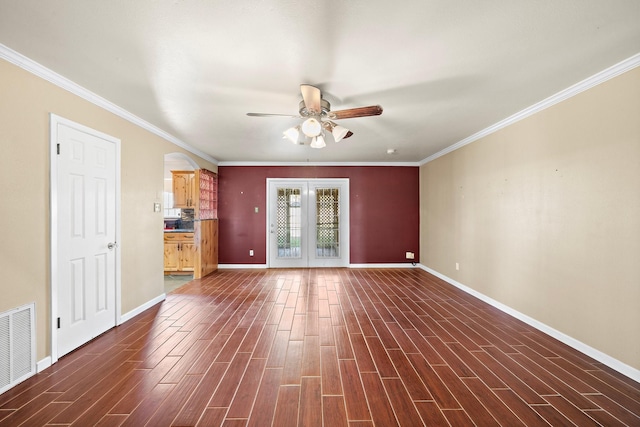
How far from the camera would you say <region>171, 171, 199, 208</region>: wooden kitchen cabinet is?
5.97 m

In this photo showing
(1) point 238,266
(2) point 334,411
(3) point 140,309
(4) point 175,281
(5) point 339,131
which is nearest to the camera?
(2) point 334,411

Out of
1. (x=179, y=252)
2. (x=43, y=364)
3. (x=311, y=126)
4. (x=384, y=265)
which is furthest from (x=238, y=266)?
(x=311, y=126)

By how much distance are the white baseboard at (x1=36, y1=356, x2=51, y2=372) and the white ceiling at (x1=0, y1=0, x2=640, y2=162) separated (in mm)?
2462

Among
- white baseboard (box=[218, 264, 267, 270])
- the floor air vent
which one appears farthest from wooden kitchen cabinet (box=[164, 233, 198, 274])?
the floor air vent

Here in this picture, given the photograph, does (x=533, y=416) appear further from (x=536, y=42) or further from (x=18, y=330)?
(x=18, y=330)

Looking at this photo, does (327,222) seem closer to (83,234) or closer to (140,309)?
(140,309)

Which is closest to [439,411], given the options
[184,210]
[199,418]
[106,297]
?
[199,418]

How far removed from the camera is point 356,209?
6273 mm

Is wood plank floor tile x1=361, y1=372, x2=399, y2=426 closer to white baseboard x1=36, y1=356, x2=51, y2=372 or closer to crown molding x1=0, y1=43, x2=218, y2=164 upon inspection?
white baseboard x1=36, y1=356, x2=51, y2=372

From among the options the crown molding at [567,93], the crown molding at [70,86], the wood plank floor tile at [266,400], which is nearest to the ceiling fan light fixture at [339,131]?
the crown molding at [567,93]

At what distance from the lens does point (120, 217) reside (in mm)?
3107

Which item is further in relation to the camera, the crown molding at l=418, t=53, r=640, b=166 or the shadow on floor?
the shadow on floor

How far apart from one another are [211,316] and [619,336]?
4057mm

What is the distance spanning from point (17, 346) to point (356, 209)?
5.45 metres
